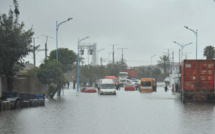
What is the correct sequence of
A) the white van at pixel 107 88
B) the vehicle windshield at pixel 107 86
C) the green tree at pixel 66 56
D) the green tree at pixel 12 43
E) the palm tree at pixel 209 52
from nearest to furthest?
1. the green tree at pixel 12 43
2. the white van at pixel 107 88
3. the vehicle windshield at pixel 107 86
4. the green tree at pixel 66 56
5. the palm tree at pixel 209 52

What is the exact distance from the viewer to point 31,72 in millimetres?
54875

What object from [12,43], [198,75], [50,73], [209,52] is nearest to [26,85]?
[50,73]

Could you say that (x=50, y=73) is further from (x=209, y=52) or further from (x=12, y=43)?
(x=209, y=52)

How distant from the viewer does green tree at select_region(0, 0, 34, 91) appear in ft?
117

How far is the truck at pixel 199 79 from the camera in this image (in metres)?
35.8

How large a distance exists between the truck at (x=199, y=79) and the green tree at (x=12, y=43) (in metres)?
13.4

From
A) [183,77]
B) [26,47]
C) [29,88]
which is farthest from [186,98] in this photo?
[29,88]

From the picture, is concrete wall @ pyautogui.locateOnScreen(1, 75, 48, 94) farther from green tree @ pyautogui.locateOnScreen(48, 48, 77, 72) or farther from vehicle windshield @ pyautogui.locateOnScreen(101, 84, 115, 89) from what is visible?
green tree @ pyautogui.locateOnScreen(48, 48, 77, 72)

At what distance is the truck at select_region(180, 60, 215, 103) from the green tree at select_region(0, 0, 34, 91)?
1345 centimetres

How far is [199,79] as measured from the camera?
1417 inches

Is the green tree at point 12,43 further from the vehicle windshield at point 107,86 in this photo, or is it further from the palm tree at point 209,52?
the palm tree at point 209,52

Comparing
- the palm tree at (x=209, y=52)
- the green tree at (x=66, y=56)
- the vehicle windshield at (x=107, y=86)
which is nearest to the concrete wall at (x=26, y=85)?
the vehicle windshield at (x=107, y=86)

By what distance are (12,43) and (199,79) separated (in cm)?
1570

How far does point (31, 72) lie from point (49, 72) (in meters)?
9.15
